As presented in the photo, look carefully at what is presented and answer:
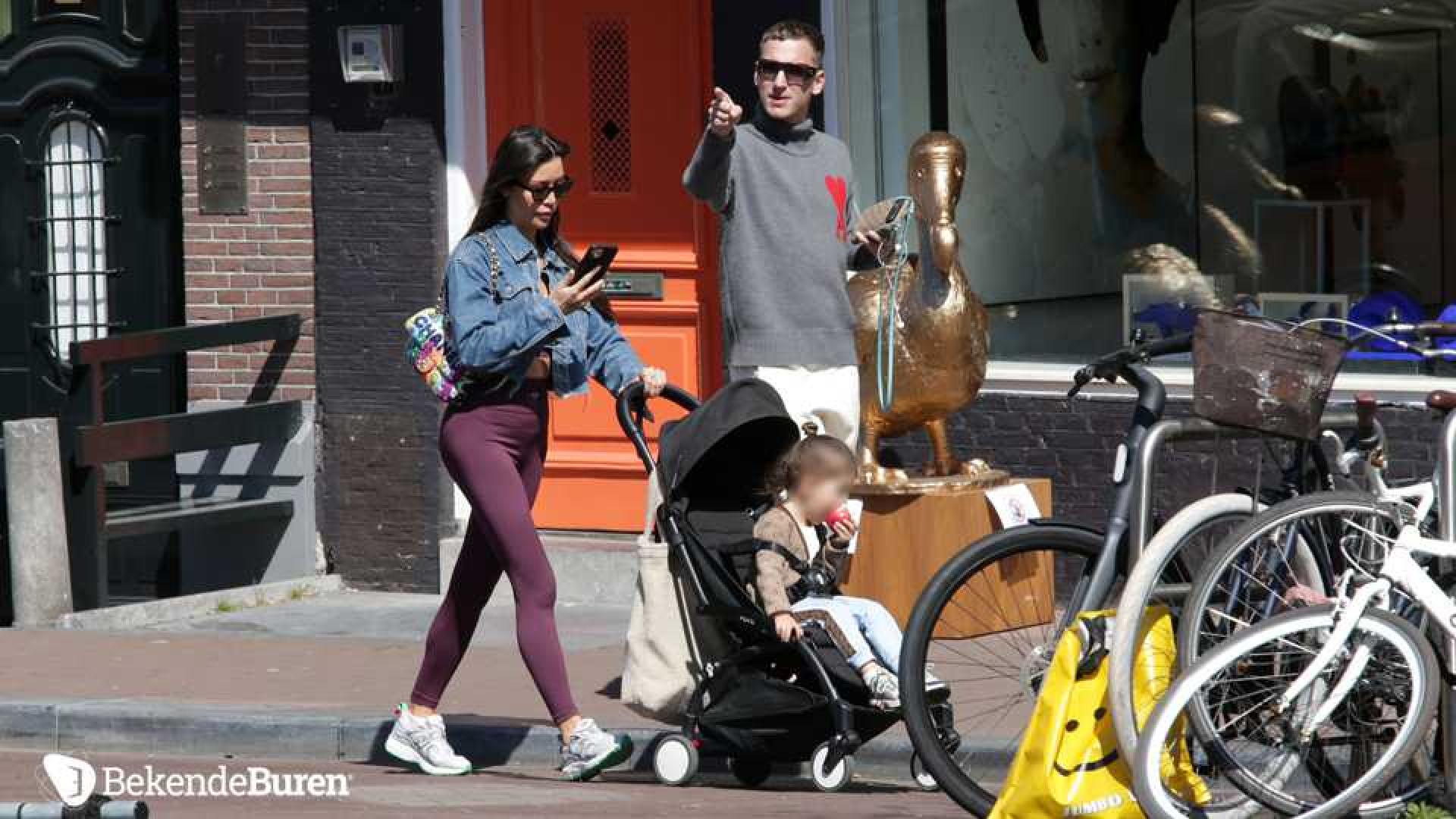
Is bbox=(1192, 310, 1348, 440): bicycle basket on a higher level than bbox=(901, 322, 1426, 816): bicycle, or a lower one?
higher

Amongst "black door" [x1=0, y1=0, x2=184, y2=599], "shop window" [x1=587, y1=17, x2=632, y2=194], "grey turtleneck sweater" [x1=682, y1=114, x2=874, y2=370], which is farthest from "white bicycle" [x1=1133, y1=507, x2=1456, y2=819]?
"black door" [x1=0, y1=0, x2=184, y2=599]

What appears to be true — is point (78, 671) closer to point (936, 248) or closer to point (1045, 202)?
point (936, 248)

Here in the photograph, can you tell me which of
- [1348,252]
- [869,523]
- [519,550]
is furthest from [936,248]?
[519,550]

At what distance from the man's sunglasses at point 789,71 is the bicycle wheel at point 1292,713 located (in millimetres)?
3130

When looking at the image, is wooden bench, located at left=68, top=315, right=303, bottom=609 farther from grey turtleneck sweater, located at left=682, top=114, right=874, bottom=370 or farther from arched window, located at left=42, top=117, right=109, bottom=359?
grey turtleneck sweater, located at left=682, top=114, right=874, bottom=370

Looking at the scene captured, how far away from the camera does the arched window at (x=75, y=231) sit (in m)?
12.5

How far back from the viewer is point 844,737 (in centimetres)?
712

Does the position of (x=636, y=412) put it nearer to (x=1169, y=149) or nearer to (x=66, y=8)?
(x=1169, y=149)

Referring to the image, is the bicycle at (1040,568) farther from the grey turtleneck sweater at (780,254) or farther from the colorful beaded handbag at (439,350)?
the grey turtleneck sweater at (780,254)

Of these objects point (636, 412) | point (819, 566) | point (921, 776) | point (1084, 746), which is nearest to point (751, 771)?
point (921, 776)

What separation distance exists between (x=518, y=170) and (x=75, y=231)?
5632 millimetres

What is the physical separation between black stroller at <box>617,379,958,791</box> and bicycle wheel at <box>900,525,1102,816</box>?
359 millimetres

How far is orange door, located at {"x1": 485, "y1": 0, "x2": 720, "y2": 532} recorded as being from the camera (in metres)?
11.2

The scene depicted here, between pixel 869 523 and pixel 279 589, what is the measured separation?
10.7ft
